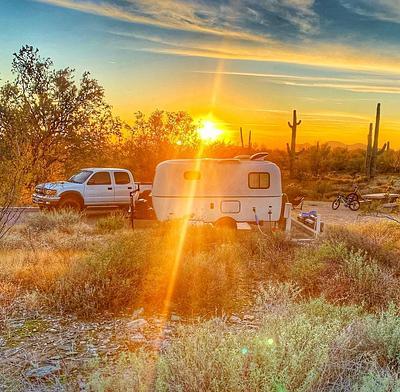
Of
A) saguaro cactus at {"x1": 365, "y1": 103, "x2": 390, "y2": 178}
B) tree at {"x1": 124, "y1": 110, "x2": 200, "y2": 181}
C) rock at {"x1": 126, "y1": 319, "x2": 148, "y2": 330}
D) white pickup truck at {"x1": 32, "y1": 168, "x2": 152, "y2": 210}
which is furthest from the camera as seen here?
saguaro cactus at {"x1": 365, "y1": 103, "x2": 390, "y2": 178}

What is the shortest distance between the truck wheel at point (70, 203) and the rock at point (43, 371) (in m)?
11.9

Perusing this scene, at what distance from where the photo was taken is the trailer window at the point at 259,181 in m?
12.7

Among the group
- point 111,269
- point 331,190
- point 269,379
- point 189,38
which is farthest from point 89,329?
point 331,190

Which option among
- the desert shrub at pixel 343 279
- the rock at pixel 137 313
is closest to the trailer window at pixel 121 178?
the desert shrub at pixel 343 279

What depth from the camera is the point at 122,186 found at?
16.8 m

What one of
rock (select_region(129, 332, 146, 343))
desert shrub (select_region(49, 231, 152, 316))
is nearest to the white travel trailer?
desert shrub (select_region(49, 231, 152, 316))

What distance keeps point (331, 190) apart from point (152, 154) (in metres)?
11.8

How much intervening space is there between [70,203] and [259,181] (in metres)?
7.10

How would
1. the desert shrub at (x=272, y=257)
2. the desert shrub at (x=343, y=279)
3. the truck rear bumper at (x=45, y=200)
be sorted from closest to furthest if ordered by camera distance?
the desert shrub at (x=343, y=279) < the desert shrub at (x=272, y=257) < the truck rear bumper at (x=45, y=200)

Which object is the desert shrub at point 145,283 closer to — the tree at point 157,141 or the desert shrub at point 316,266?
the desert shrub at point 316,266

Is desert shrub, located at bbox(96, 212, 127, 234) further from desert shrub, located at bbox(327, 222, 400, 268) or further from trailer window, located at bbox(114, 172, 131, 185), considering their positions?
desert shrub, located at bbox(327, 222, 400, 268)

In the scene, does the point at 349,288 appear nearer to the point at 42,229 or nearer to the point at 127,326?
the point at 127,326

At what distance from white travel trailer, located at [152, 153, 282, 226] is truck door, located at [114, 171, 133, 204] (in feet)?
14.4

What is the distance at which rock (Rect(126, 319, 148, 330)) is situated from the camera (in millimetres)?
5270
